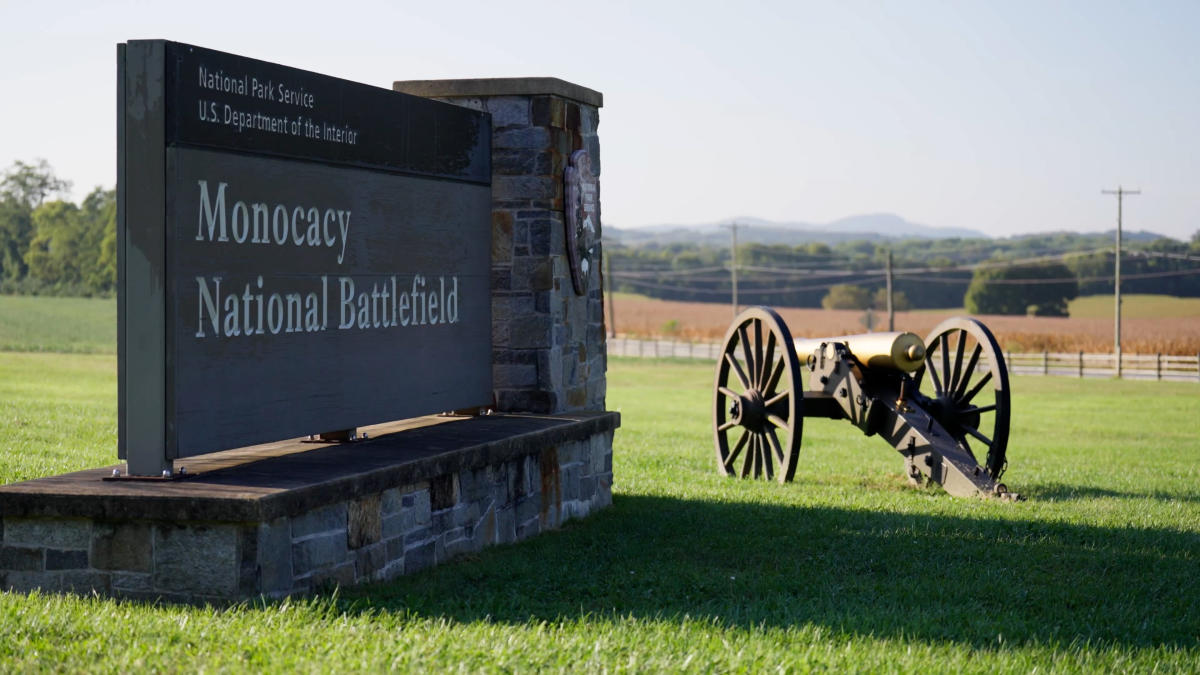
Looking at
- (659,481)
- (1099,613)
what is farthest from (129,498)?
(659,481)

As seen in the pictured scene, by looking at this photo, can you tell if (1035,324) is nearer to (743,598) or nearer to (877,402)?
(877,402)

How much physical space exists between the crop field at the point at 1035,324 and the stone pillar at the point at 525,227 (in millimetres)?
37848

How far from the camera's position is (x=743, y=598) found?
21.9 ft

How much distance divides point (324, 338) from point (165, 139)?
157 cm

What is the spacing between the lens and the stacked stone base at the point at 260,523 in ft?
19.1

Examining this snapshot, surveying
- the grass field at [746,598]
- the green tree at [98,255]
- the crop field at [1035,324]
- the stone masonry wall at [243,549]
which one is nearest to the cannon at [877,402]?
the grass field at [746,598]

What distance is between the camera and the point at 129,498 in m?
5.83

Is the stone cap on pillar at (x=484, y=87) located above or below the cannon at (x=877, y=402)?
above

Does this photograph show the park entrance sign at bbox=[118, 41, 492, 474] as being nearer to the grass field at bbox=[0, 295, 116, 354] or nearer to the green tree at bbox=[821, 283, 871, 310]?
the grass field at bbox=[0, 295, 116, 354]

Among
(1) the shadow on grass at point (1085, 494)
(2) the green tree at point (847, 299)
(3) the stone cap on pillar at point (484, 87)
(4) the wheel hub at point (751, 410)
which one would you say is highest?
(3) the stone cap on pillar at point (484, 87)

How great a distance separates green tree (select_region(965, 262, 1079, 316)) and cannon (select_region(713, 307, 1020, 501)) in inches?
3134

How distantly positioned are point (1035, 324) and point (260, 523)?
6846 centimetres

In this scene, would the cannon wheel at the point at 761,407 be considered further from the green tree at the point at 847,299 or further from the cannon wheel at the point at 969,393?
the green tree at the point at 847,299

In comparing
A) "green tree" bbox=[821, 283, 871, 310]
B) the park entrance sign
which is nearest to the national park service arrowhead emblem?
the park entrance sign
